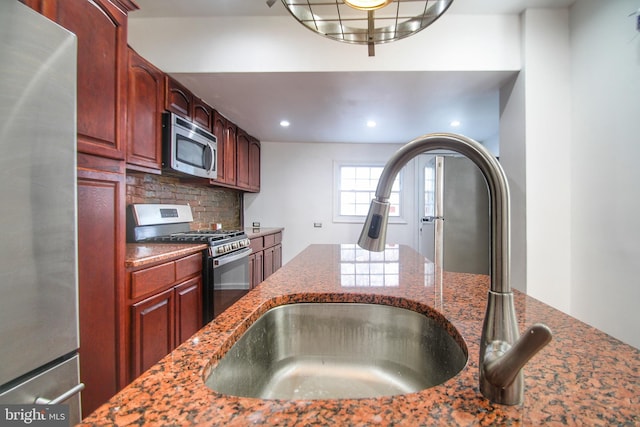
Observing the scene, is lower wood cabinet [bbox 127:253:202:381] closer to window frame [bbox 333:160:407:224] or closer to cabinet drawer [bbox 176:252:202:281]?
cabinet drawer [bbox 176:252:202:281]

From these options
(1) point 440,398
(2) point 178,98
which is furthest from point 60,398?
(2) point 178,98

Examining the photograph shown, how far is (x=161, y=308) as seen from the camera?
69.9 inches

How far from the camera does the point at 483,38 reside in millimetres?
2191

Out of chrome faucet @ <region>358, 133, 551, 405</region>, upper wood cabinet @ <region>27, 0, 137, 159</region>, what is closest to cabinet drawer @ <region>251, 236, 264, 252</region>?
upper wood cabinet @ <region>27, 0, 137, 159</region>

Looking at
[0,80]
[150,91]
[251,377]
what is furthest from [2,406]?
[150,91]

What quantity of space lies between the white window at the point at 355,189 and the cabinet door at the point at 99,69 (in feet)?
11.5

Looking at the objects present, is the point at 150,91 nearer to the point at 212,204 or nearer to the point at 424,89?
the point at 212,204

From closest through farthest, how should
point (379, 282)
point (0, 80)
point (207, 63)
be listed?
point (0, 80) → point (379, 282) → point (207, 63)

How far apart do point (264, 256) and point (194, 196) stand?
1095 mm

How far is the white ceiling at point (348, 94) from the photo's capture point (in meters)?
2.13

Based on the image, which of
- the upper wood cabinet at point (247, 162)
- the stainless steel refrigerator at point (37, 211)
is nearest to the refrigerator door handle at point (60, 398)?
the stainless steel refrigerator at point (37, 211)

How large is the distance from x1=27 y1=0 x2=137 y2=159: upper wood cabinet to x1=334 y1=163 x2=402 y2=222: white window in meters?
3.50

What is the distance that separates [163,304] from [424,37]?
2.56 meters
